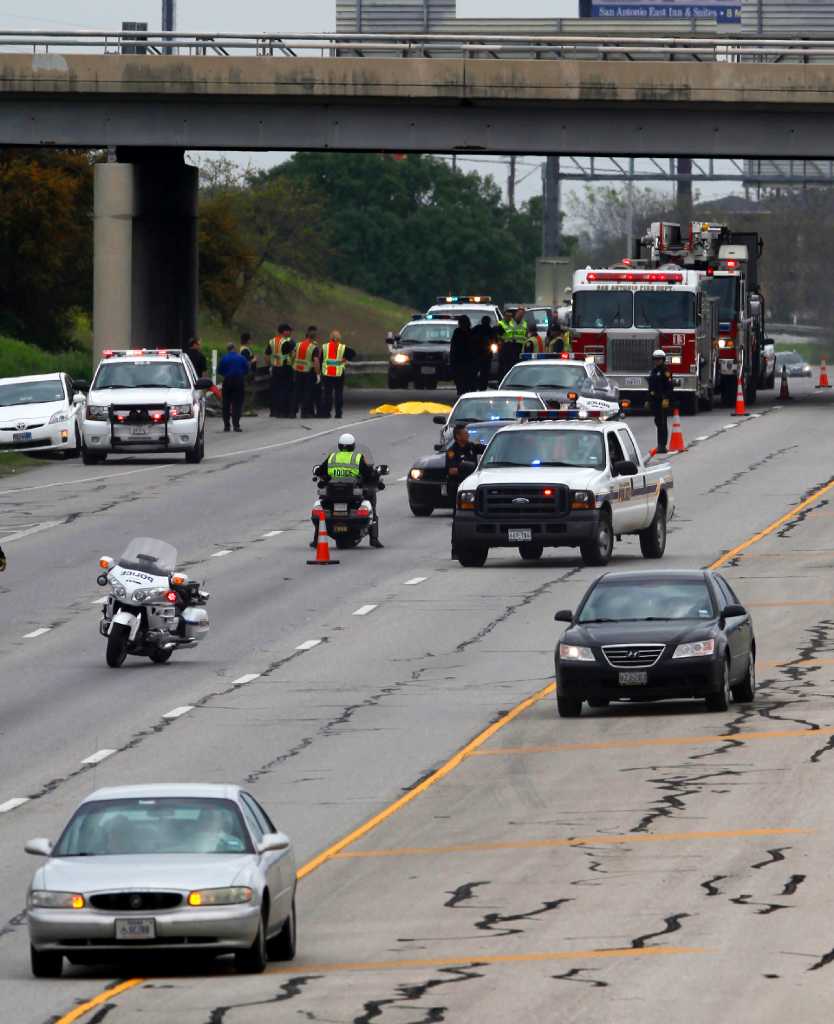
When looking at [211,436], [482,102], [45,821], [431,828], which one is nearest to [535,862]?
[431,828]

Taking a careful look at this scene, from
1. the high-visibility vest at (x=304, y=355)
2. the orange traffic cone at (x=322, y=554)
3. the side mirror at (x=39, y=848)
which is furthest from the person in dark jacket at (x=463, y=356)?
the side mirror at (x=39, y=848)

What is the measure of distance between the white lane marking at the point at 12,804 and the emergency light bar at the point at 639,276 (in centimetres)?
3475

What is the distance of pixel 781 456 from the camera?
46188 millimetres

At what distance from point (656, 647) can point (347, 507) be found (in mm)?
12300

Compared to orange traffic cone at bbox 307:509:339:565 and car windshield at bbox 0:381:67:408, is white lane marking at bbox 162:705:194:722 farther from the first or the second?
car windshield at bbox 0:381:67:408

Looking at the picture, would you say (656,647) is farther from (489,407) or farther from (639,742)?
(489,407)

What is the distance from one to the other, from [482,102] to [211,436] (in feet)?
34.6

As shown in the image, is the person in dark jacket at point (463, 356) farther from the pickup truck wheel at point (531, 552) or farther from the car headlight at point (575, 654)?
the car headlight at point (575, 654)

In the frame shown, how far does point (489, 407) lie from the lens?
133ft

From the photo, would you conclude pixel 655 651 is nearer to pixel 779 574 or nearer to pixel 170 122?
pixel 779 574

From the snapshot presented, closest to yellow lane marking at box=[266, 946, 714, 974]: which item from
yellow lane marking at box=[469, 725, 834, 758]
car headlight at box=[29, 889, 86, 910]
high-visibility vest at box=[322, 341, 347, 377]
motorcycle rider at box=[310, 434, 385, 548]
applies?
car headlight at box=[29, 889, 86, 910]

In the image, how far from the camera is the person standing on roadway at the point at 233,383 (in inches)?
1957

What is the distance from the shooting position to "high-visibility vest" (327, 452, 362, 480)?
108 ft

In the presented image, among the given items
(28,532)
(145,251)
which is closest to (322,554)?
(28,532)
